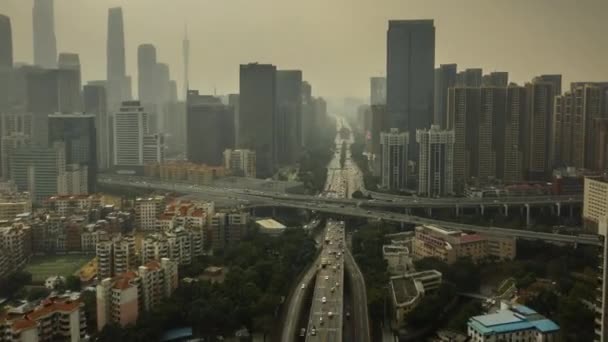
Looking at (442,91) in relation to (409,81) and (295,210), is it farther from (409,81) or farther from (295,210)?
(295,210)

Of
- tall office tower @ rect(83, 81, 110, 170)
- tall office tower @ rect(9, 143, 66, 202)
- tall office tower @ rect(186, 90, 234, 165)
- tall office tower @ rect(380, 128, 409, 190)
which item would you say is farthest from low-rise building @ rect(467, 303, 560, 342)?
tall office tower @ rect(83, 81, 110, 170)

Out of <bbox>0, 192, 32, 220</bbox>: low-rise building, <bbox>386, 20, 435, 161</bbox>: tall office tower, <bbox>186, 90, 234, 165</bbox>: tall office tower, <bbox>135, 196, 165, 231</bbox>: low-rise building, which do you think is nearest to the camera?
<bbox>0, 192, 32, 220</bbox>: low-rise building

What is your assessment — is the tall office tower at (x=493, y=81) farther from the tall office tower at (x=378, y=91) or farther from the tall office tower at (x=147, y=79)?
the tall office tower at (x=147, y=79)

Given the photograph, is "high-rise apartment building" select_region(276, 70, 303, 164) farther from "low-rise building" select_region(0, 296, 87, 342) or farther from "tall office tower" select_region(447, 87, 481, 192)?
"low-rise building" select_region(0, 296, 87, 342)

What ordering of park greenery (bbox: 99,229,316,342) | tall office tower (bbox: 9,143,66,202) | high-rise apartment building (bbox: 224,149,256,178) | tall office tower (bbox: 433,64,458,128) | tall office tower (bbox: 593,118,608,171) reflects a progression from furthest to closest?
high-rise apartment building (bbox: 224,149,256,178) → tall office tower (bbox: 433,64,458,128) → tall office tower (bbox: 9,143,66,202) → tall office tower (bbox: 593,118,608,171) → park greenery (bbox: 99,229,316,342)

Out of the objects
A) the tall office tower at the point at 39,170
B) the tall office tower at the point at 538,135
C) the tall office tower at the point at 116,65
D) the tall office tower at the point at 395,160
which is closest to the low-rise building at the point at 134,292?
the tall office tower at the point at 116,65

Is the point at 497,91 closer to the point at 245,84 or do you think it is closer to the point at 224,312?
the point at 245,84

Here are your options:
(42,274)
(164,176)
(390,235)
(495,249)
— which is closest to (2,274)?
(42,274)

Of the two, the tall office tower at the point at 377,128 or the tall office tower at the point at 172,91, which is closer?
the tall office tower at the point at 377,128
